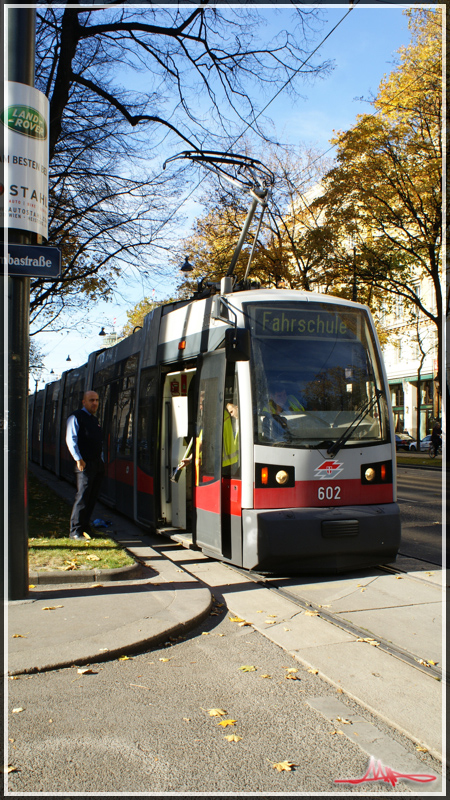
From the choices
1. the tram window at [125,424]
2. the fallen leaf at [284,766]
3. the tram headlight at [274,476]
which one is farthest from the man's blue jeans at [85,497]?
the fallen leaf at [284,766]

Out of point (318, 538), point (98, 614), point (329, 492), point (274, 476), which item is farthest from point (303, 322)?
point (98, 614)

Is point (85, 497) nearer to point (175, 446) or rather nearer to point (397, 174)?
point (175, 446)

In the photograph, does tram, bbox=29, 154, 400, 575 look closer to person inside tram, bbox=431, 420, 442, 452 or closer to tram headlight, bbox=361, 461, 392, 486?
tram headlight, bbox=361, 461, 392, 486

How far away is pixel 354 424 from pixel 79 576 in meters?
3.13

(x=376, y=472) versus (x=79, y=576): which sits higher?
(x=376, y=472)

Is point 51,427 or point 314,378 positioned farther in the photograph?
point 51,427

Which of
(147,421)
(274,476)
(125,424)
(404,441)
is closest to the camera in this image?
(274,476)

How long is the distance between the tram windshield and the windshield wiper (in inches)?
0.4

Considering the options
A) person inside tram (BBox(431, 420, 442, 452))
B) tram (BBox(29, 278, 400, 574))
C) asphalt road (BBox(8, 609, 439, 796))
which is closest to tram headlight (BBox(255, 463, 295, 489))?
tram (BBox(29, 278, 400, 574))

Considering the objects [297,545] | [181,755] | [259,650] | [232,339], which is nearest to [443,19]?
[232,339]

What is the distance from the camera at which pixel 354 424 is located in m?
7.08

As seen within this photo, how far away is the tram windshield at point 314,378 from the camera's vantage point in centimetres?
686

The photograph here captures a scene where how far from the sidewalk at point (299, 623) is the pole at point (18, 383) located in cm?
38

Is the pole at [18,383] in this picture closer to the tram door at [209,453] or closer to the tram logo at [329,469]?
the tram door at [209,453]
